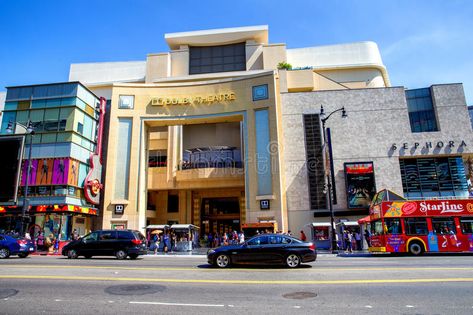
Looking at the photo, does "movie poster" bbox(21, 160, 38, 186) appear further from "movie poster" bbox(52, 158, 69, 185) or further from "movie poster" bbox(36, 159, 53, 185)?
"movie poster" bbox(52, 158, 69, 185)

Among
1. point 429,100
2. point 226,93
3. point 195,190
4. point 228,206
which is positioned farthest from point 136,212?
point 429,100

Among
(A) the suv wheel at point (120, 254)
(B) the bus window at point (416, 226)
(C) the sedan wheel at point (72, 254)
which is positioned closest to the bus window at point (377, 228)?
(B) the bus window at point (416, 226)

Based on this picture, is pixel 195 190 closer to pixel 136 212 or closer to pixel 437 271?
pixel 136 212

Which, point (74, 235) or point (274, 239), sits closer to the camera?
point (274, 239)

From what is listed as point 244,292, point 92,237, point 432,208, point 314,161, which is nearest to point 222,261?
point 244,292

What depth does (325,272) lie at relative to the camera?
38.0 ft

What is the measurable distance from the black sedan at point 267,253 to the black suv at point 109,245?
263 inches

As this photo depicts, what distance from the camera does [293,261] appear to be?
13.4 metres

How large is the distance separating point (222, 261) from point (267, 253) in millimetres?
1945

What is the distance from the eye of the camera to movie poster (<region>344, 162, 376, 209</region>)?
34031mm

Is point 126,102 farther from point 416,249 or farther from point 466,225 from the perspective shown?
point 466,225

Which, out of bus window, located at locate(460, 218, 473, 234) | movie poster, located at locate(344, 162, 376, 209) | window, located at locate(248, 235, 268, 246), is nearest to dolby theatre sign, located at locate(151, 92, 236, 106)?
movie poster, located at locate(344, 162, 376, 209)

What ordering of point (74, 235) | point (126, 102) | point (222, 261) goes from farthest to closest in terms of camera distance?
point (126, 102) < point (74, 235) < point (222, 261)

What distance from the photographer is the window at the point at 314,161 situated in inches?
1381
